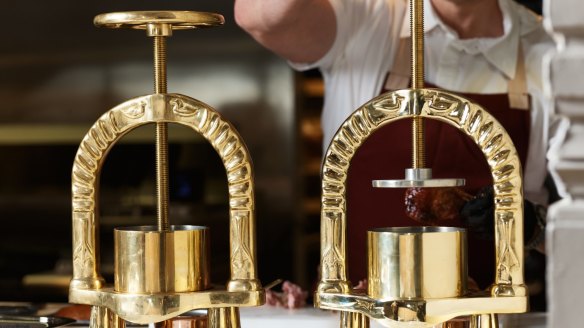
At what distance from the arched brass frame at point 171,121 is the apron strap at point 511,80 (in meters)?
0.68

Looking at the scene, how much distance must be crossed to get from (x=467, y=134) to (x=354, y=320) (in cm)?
17

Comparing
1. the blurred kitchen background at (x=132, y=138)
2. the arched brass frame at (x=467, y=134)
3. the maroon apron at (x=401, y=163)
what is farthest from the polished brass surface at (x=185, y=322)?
the blurred kitchen background at (x=132, y=138)

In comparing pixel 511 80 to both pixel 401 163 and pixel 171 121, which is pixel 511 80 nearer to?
pixel 401 163

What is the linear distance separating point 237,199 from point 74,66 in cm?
107

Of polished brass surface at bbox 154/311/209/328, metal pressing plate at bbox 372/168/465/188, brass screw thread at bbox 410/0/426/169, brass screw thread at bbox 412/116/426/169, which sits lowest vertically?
polished brass surface at bbox 154/311/209/328

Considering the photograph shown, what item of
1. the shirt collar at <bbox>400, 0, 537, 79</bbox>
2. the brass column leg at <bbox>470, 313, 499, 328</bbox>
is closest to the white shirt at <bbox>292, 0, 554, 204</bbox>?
the shirt collar at <bbox>400, 0, 537, 79</bbox>

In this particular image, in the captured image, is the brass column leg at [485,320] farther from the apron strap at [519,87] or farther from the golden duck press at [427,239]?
the apron strap at [519,87]

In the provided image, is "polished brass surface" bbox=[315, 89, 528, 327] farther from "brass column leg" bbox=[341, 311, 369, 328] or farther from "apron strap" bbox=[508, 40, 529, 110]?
"apron strap" bbox=[508, 40, 529, 110]

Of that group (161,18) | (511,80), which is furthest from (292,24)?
(161,18)

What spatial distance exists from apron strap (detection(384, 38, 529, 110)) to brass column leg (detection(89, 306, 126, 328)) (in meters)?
0.71

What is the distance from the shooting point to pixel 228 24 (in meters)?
1.67

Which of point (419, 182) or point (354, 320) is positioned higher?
point (419, 182)

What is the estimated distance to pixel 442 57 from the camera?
1429mm

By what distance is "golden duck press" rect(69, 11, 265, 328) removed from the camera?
788mm
